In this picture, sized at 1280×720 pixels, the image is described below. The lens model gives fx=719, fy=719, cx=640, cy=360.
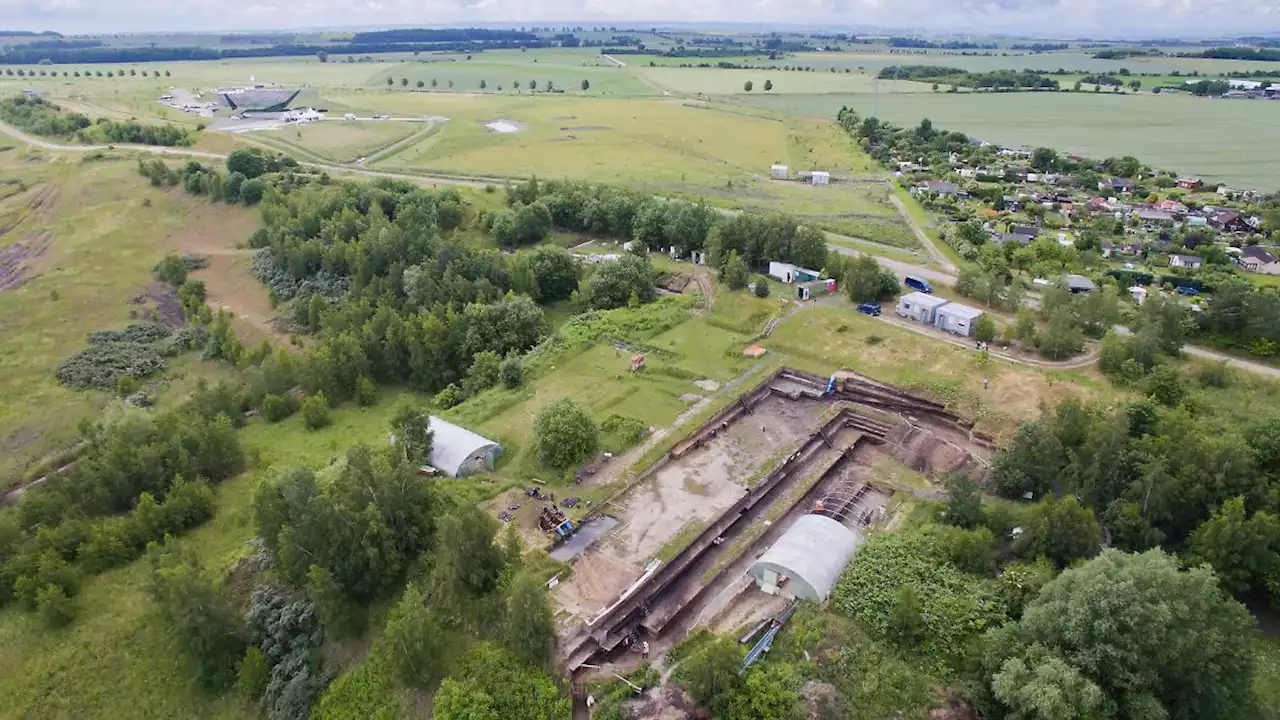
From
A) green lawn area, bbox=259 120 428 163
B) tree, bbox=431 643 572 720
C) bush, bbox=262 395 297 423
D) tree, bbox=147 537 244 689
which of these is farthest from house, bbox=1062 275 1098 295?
green lawn area, bbox=259 120 428 163

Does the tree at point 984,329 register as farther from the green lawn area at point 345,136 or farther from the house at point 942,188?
the green lawn area at point 345,136

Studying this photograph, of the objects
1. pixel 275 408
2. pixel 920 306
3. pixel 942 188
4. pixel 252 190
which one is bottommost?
pixel 275 408

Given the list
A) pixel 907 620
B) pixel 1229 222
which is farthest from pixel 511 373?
pixel 1229 222

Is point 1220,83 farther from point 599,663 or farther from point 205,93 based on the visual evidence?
point 205,93

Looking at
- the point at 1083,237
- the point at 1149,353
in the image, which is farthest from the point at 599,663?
the point at 1083,237

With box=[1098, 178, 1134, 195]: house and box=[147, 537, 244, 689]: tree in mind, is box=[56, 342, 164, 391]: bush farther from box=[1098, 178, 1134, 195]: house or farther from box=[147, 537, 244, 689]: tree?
box=[1098, 178, 1134, 195]: house

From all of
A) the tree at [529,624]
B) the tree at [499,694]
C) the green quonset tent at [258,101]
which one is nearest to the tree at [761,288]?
the tree at [529,624]

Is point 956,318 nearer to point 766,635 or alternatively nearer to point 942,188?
point 766,635
